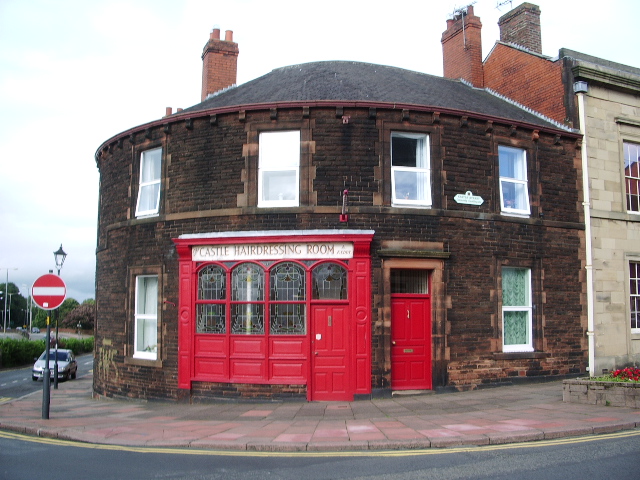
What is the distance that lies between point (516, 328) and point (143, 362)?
9.35m

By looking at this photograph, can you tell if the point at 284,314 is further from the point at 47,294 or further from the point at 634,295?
the point at 634,295

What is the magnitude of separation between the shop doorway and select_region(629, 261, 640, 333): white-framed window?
A: 22.8 feet

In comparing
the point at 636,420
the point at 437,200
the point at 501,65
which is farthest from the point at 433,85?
the point at 636,420

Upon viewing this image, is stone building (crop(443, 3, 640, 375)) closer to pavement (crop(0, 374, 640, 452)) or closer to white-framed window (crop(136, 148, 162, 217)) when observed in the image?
pavement (crop(0, 374, 640, 452))

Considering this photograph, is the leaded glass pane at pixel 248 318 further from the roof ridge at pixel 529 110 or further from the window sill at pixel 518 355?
the roof ridge at pixel 529 110

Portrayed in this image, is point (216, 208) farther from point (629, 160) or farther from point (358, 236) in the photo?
point (629, 160)

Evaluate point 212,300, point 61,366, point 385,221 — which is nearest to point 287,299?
point 212,300

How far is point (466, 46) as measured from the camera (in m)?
19.9

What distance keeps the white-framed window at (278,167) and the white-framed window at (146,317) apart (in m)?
3.87

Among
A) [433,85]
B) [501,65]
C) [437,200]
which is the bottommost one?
[437,200]

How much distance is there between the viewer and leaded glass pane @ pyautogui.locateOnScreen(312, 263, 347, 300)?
12.9m

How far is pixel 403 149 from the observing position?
548 inches

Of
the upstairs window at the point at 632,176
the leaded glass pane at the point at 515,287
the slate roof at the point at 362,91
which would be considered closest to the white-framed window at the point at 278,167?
the slate roof at the point at 362,91

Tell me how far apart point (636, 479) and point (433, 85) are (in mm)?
13039
